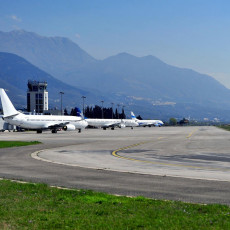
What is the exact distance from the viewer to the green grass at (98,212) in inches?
362

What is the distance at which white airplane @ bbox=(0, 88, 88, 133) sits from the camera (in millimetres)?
80812

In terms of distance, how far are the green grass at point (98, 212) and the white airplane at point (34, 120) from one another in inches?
2728

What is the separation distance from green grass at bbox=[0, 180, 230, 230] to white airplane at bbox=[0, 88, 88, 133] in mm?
69302

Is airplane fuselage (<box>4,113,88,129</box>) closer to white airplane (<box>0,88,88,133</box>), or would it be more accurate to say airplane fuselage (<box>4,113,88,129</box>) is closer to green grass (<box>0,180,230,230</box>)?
white airplane (<box>0,88,88,133</box>)

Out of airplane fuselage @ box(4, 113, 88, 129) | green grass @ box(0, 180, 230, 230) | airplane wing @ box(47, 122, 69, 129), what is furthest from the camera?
airplane wing @ box(47, 122, 69, 129)

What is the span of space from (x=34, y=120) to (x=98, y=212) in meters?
75.4

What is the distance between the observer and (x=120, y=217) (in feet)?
32.5

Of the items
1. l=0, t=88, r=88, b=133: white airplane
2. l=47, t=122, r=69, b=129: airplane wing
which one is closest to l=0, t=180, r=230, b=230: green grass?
l=0, t=88, r=88, b=133: white airplane

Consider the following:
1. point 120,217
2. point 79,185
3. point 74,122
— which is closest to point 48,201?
point 120,217

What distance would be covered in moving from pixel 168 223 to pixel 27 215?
10.8 feet

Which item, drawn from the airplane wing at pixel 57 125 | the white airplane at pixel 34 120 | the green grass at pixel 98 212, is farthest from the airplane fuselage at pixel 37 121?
the green grass at pixel 98 212

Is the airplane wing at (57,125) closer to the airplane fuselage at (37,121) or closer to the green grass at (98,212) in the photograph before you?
the airplane fuselage at (37,121)

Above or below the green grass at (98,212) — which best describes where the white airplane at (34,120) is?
above

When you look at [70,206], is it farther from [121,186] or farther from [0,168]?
[0,168]
